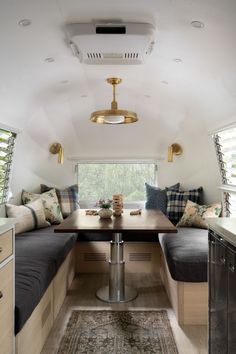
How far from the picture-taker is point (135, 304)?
292cm

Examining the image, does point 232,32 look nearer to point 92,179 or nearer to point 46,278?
point 46,278

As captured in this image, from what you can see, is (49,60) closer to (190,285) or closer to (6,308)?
(6,308)

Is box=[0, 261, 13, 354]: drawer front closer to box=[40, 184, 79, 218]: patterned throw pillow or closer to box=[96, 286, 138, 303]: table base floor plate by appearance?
box=[96, 286, 138, 303]: table base floor plate

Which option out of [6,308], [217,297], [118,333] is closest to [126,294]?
[118,333]

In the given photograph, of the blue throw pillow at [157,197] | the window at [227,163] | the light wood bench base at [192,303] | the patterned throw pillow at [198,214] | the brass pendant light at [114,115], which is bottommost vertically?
the light wood bench base at [192,303]

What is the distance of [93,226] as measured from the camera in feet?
8.84

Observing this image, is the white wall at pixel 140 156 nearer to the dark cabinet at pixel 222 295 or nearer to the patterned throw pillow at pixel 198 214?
the patterned throw pillow at pixel 198 214

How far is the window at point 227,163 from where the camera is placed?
3.42 meters

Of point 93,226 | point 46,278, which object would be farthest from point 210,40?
point 46,278

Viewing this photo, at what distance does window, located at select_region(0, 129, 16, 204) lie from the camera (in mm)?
3443

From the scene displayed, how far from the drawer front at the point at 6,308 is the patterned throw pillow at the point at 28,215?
1728 mm

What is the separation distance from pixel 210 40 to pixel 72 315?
2.44 meters

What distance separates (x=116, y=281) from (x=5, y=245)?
165 centimetres

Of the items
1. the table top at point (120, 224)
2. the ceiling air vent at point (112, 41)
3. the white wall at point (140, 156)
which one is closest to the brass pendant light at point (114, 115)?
the ceiling air vent at point (112, 41)
